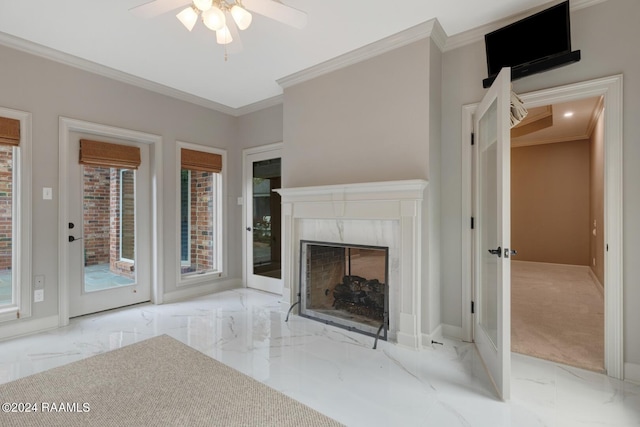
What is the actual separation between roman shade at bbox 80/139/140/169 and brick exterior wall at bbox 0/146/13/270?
22.2 inches

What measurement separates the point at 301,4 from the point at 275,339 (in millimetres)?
2766

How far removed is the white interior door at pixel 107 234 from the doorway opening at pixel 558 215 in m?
4.30

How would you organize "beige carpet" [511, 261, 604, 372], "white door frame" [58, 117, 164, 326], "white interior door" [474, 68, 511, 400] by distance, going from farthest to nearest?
"white door frame" [58, 117, 164, 326] < "beige carpet" [511, 261, 604, 372] < "white interior door" [474, 68, 511, 400]

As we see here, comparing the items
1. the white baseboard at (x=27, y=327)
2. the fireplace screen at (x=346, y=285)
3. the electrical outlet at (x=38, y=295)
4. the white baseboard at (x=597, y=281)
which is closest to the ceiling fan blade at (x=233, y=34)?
the fireplace screen at (x=346, y=285)

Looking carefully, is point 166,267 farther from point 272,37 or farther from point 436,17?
point 436,17

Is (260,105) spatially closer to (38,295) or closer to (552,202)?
(38,295)

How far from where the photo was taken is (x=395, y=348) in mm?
2656

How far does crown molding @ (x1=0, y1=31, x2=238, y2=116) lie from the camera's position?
111 inches

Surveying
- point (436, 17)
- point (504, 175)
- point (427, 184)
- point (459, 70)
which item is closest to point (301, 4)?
point (436, 17)

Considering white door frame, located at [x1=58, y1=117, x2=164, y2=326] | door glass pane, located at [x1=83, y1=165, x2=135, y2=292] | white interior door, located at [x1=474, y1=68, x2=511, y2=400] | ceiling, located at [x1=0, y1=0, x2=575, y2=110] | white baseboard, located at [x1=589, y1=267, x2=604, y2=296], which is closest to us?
white interior door, located at [x1=474, y1=68, x2=511, y2=400]

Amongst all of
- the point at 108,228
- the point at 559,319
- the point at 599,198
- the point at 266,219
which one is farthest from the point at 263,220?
the point at 599,198

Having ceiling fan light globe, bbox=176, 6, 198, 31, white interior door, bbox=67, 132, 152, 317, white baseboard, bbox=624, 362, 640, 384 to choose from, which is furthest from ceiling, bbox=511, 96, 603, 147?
white interior door, bbox=67, 132, 152, 317

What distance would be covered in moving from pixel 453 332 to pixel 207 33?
11.3 ft

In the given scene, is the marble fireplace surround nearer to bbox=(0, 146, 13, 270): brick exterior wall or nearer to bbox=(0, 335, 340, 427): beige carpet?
bbox=(0, 335, 340, 427): beige carpet
